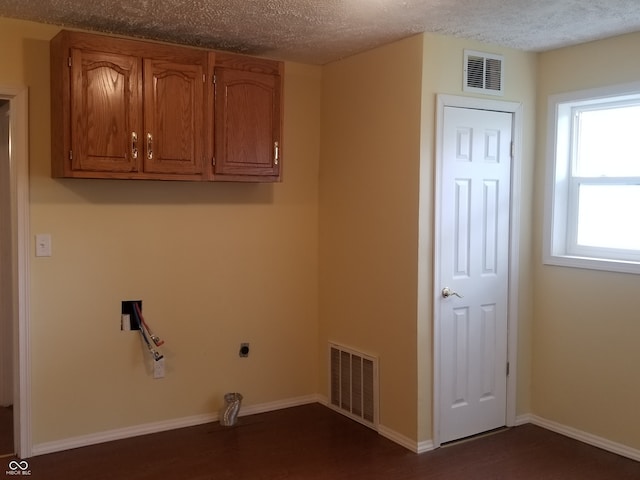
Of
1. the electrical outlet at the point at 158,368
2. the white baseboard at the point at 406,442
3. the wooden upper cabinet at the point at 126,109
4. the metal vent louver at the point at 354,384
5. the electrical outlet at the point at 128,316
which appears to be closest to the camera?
the wooden upper cabinet at the point at 126,109

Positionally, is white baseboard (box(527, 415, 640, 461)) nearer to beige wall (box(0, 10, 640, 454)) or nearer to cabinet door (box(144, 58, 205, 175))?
beige wall (box(0, 10, 640, 454))

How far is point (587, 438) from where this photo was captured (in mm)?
3729

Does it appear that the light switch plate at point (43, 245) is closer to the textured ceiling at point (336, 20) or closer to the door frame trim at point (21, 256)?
the door frame trim at point (21, 256)

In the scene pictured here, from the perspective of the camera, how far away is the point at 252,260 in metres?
4.16

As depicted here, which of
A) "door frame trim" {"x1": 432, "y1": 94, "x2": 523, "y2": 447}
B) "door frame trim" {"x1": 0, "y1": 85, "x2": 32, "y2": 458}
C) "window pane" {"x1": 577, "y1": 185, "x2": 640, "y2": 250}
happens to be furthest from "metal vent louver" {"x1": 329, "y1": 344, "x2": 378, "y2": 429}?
"door frame trim" {"x1": 0, "y1": 85, "x2": 32, "y2": 458}

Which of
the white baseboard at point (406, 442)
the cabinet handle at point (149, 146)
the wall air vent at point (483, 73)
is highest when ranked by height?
the wall air vent at point (483, 73)

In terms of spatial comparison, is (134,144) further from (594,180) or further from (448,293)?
(594,180)

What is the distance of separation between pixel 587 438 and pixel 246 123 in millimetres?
2746

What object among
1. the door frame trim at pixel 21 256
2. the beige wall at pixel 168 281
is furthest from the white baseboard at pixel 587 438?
the door frame trim at pixel 21 256

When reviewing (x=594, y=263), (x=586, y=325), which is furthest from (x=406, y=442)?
(x=594, y=263)

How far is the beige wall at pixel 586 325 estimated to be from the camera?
3508mm

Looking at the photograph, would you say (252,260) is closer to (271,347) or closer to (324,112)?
(271,347)

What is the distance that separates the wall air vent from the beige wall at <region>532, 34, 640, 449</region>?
0.35m

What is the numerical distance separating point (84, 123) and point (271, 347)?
1905mm
